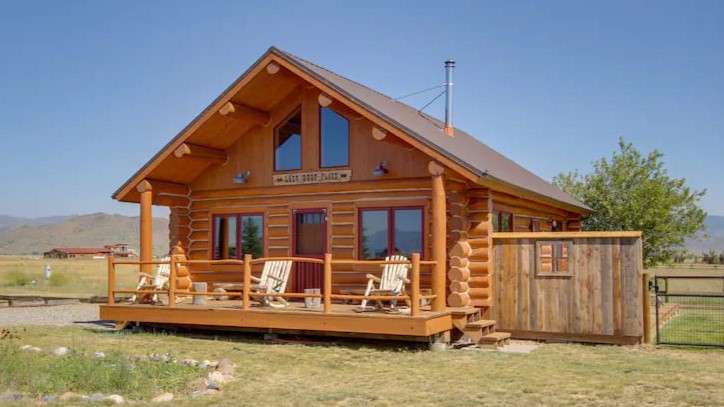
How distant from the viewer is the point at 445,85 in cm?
1950

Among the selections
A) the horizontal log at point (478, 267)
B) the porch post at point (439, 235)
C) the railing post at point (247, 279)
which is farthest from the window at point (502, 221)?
the railing post at point (247, 279)

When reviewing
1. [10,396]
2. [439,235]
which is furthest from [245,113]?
[10,396]

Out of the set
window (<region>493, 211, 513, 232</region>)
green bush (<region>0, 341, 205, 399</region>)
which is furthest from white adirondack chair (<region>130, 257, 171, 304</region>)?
window (<region>493, 211, 513, 232</region>)

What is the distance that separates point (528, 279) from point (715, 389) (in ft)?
17.8

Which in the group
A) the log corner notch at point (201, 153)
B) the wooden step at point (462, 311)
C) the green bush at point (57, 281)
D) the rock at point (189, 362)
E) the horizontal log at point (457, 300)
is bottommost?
the green bush at point (57, 281)

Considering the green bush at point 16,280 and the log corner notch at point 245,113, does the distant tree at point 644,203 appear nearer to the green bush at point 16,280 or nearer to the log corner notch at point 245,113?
the log corner notch at point 245,113

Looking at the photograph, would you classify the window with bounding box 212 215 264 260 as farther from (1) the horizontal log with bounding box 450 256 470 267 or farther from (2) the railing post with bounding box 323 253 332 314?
(1) the horizontal log with bounding box 450 256 470 267

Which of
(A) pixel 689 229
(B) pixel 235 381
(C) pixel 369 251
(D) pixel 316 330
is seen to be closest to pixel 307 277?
(C) pixel 369 251

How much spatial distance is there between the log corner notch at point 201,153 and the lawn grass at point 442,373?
165 inches

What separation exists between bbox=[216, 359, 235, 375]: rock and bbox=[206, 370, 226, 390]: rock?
1.24ft

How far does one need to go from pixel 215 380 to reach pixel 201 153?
839 centimetres

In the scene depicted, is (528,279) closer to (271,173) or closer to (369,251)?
(369,251)

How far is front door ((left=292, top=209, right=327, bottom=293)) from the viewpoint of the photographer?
1725 centimetres

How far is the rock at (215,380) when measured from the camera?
9.90 meters
